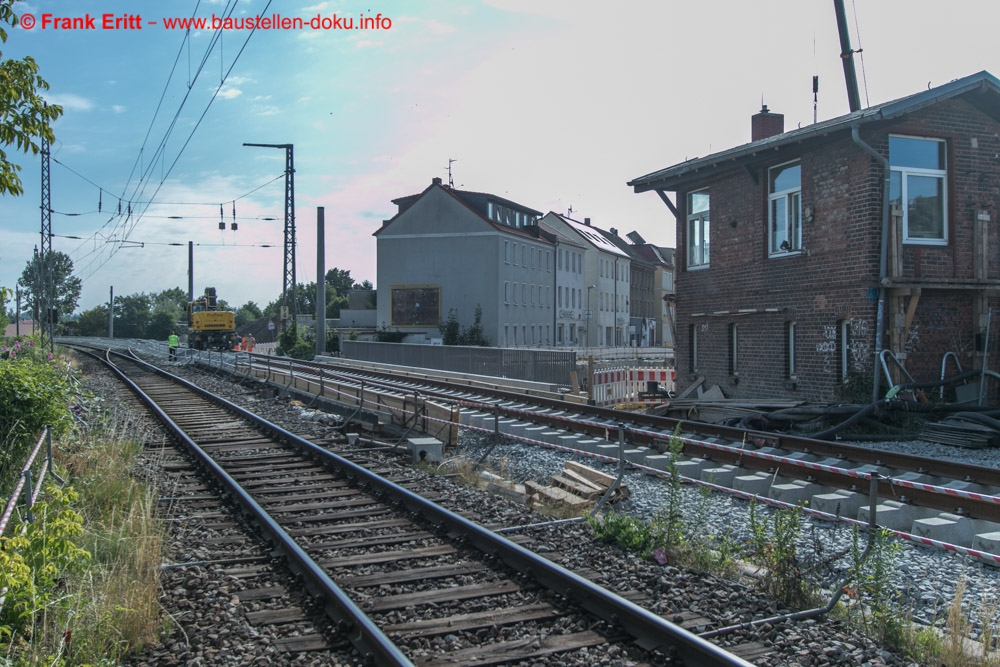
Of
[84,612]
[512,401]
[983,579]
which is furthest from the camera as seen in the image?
[512,401]

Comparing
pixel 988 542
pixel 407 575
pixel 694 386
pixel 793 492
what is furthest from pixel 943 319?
pixel 407 575

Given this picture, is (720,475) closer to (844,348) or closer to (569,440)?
(569,440)

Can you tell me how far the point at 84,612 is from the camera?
461 centimetres

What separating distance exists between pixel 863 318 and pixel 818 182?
2703mm

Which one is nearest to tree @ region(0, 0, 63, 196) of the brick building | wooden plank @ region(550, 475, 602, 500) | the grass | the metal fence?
the grass

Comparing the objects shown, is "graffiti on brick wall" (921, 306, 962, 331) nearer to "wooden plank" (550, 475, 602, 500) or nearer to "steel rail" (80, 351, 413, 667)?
"wooden plank" (550, 475, 602, 500)

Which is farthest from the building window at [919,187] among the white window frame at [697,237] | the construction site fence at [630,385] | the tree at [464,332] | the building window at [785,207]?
the tree at [464,332]

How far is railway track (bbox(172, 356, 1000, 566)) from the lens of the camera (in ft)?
21.5

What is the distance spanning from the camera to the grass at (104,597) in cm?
422

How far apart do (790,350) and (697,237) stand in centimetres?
403

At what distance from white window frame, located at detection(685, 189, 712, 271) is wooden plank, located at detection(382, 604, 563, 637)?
13.8 meters

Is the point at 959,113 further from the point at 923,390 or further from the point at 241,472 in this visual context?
the point at 241,472

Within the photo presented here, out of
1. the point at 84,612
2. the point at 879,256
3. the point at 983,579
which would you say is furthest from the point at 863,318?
the point at 84,612

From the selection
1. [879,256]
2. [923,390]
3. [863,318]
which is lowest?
[923,390]
